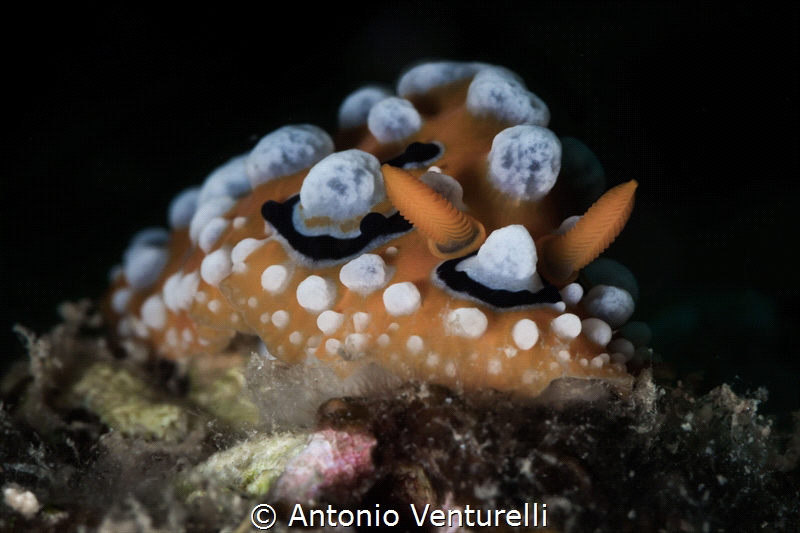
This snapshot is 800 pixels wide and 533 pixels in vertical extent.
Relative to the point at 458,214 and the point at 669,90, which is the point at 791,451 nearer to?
the point at 458,214

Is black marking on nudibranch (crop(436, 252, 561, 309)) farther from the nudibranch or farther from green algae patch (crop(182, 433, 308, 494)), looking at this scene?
green algae patch (crop(182, 433, 308, 494))

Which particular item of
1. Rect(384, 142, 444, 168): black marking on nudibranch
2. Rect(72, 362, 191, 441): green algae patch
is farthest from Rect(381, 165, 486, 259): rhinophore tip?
Rect(72, 362, 191, 441): green algae patch

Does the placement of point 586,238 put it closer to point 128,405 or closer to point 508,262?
point 508,262

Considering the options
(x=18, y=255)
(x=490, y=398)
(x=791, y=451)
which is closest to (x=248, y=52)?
(x=18, y=255)

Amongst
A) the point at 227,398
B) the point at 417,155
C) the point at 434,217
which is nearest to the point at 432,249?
the point at 434,217

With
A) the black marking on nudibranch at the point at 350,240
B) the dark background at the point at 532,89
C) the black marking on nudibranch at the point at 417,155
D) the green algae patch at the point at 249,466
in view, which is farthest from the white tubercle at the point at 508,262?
the dark background at the point at 532,89

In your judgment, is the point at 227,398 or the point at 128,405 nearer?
the point at 227,398
